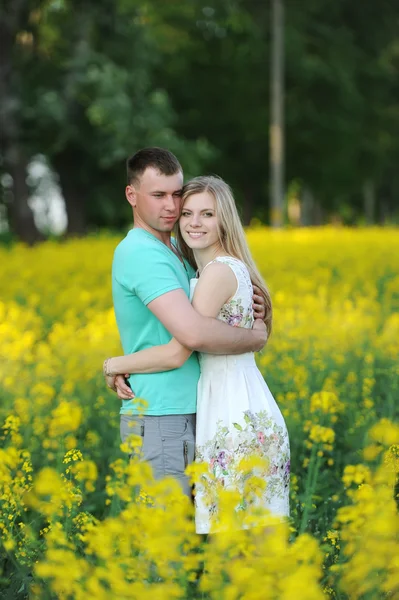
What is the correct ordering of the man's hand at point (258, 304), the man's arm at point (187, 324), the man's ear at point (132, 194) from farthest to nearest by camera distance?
the man's hand at point (258, 304), the man's ear at point (132, 194), the man's arm at point (187, 324)

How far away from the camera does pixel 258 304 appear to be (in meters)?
3.86

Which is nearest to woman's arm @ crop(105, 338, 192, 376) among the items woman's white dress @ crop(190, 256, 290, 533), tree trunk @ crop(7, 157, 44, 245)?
woman's white dress @ crop(190, 256, 290, 533)

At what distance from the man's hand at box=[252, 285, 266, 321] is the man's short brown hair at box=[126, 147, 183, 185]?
0.55 meters

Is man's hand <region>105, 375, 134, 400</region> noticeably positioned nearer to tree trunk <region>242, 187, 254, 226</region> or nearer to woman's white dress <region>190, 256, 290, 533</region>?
woman's white dress <region>190, 256, 290, 533</region>

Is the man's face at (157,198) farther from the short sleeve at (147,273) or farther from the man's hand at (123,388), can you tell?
the man's hand at (123,388)

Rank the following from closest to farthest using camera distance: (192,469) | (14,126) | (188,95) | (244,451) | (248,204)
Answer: (192,469), (244,451), (14,126), (188,95), (248,204)

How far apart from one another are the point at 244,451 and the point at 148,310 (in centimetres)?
60

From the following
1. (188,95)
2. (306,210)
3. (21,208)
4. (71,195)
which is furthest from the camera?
(306,210)

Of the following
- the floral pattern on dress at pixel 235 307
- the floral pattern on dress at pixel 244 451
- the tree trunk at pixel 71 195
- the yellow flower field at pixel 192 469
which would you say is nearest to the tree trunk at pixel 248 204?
the tree trunk at pixel 71 195

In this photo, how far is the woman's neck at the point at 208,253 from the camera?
3.72 m

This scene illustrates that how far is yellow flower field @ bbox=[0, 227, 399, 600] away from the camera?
2518mm

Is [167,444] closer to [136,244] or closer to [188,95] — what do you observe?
[136,244]

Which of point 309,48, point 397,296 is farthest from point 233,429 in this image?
point 309,48

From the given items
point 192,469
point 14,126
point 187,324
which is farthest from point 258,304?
point 14,126
